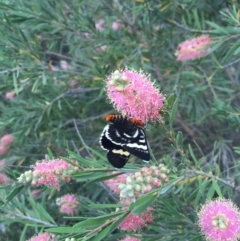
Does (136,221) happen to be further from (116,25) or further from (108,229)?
(116,25)

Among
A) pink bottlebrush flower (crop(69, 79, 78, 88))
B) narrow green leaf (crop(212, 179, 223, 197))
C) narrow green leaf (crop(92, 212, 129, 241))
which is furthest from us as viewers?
pink bottlebrush flower (crop(69, 79, 78, 88))

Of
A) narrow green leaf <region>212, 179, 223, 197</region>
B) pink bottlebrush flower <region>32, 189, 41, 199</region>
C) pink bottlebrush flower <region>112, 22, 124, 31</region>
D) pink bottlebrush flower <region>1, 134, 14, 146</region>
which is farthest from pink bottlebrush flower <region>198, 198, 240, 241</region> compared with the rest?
pink bottlebrush flower <region>112, 22, 124, 31</region>

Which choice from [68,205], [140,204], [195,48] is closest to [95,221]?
[140,204]

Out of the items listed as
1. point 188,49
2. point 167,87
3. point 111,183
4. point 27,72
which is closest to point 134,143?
point 111,183

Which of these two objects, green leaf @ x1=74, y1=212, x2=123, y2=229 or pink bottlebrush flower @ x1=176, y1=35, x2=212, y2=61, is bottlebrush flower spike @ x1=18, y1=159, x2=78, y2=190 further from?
pink bottlebrush flower @ x1=176, y1=35, x2=212, y2=61

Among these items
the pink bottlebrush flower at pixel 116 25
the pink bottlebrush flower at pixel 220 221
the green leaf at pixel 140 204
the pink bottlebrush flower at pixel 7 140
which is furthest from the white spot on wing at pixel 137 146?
the pink bottlebrush flower at pixel 116 25

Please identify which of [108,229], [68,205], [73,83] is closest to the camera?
[108,229]

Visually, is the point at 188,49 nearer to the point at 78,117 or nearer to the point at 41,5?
the point at 41,5
